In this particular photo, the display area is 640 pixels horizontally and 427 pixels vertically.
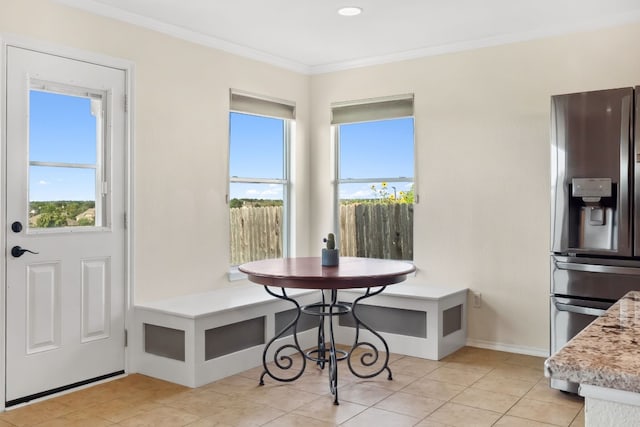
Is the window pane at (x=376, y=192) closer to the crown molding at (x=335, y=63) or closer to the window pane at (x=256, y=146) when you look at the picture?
the window pane at (x=256, y=146)

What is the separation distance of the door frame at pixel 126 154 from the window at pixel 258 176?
975 mm

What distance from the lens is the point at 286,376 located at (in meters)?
3.84

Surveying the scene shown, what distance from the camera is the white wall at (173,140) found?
3695mm

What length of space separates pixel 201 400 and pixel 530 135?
2983mm

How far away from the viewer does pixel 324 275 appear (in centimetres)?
323

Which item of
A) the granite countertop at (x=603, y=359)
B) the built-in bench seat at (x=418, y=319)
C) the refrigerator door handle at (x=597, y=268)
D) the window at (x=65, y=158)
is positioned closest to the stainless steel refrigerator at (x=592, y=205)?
the refrigerator door handle at (x=597, y=268)

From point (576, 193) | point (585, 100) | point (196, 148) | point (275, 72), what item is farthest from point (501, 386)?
point (275, 72)

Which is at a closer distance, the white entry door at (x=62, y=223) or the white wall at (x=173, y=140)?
the white entry door at (x=62, y=223)

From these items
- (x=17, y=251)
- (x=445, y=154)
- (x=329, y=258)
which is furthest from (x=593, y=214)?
(x=17, y=251)

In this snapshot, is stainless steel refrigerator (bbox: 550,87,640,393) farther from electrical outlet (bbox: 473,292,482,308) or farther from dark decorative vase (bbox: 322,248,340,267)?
dark decorative vase (bbox: 322,248,340,267)

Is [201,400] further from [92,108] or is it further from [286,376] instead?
[92,108]

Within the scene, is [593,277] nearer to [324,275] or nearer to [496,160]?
[496,160]

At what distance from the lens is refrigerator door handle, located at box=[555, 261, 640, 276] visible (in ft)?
10.8

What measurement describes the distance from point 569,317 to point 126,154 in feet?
9.89
